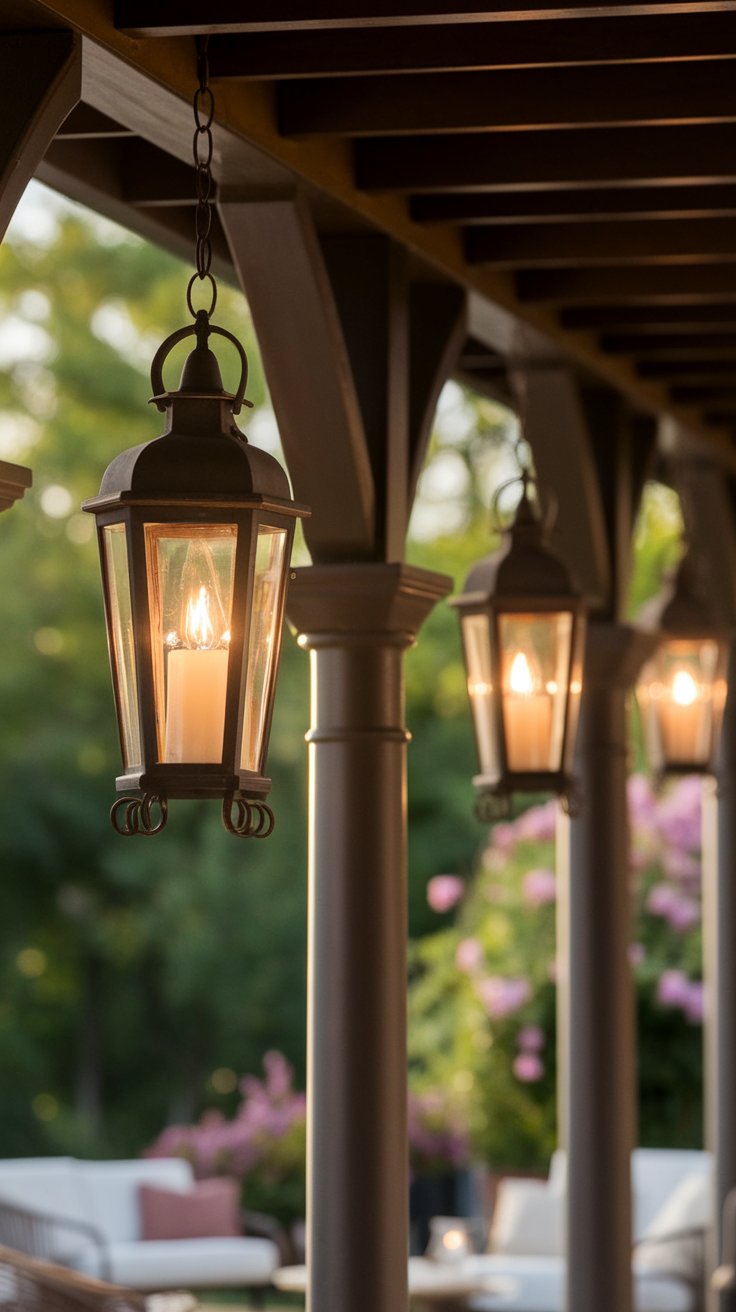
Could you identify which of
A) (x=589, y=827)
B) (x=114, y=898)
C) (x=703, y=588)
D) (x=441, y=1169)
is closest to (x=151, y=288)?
(x=114, y=898)

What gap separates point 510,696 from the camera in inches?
171

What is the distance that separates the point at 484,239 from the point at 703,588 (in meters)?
2.87

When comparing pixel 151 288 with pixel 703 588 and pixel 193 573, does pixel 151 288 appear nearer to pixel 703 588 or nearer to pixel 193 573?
pixel 703 588

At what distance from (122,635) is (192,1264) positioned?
785 cm

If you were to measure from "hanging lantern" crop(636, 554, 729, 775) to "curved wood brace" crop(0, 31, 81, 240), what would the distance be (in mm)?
3617

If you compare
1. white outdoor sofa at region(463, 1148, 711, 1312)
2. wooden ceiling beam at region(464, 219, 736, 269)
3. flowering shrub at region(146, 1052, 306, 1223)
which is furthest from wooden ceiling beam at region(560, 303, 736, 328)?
flowering shrub at region(146, 1052, 306, 1223)

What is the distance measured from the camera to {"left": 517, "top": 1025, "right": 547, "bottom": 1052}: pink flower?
419 inches

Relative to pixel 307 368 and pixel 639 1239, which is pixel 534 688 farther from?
pixel 639 1239

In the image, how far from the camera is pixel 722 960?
721 cm

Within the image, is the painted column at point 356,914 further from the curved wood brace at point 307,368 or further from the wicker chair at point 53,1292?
the wicker chair at point 53,1292

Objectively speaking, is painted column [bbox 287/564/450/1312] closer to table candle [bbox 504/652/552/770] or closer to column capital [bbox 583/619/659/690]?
table candle [bbox 504/652/552/770]

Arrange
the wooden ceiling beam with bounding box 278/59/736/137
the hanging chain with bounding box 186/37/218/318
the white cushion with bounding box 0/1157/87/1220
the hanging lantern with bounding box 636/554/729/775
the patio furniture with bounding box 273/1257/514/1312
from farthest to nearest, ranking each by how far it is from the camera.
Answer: the white cushion with bounding box 0/1157/87/1220 → the patio furniture with bounding box 273/1257/514/1312 → the hanging lantern with bounding box 636/554/729/775 → the wooden ceiling beam with bounding box 278/59/736/137 → the hanging chain with bounding box 186/37/218/318

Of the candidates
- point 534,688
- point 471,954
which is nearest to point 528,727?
point 534,688

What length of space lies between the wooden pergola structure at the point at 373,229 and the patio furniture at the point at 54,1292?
82.0 inches
